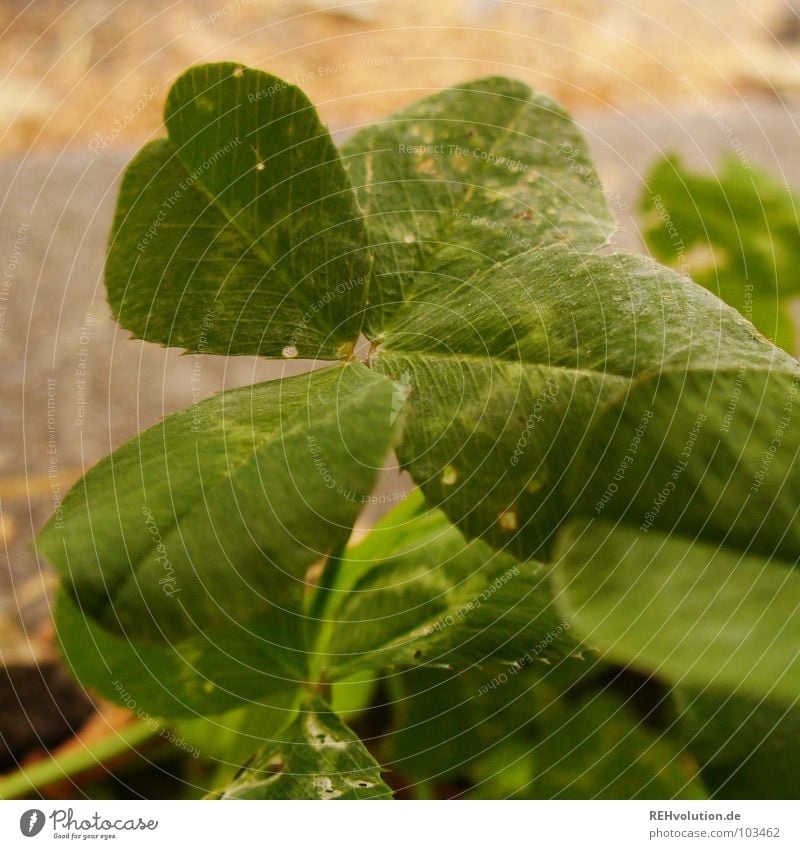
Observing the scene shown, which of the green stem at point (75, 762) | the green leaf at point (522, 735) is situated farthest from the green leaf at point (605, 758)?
the green stem at point (75, 762)

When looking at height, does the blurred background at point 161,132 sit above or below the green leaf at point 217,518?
above

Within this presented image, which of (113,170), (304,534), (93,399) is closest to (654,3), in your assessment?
(113,170)

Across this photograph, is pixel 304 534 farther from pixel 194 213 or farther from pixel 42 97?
pixel 42 97

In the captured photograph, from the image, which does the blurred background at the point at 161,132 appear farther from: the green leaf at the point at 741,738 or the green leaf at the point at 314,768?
the green leaf at the point at 741,738
